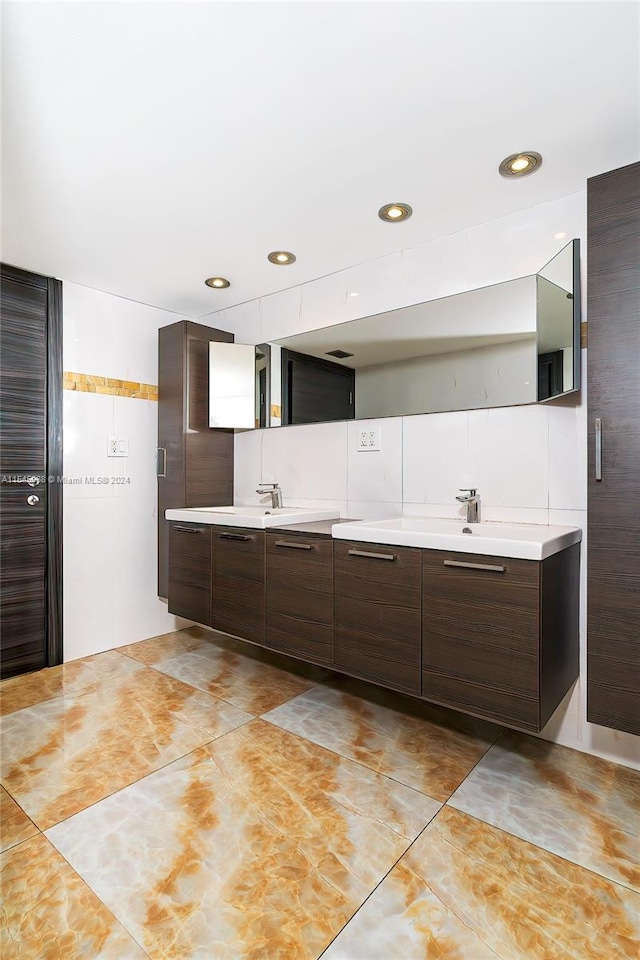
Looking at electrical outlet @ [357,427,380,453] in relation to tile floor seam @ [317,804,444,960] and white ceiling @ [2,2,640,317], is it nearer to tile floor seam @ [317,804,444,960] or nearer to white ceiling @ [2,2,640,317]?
white ceiling @ [2,2,640,317]

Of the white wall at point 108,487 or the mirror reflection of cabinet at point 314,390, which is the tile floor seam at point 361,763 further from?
the mirror reflection of cabinet at point 314,390

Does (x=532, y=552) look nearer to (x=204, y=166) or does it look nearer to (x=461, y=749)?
(x=461, y=749)

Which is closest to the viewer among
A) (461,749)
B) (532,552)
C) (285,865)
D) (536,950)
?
(536,950)

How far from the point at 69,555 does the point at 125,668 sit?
0.75 m

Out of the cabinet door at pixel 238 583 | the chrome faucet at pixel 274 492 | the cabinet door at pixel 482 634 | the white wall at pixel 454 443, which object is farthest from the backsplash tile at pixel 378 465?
the cabinet door at pixel 482 634

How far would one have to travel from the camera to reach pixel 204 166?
189 centimetres

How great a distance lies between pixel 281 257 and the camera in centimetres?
268

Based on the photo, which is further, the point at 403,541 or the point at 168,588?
the point at 168,588

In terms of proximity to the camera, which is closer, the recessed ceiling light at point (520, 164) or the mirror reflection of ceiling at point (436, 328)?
the recessed ceiling light at point (520, 164)

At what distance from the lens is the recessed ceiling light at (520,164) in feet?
6.02

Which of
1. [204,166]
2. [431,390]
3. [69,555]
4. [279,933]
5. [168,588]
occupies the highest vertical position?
[204,166]

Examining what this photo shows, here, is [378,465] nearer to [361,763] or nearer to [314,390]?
[314,390]

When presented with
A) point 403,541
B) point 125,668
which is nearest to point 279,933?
point 403,541

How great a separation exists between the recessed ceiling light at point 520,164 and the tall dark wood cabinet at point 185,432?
206cm
